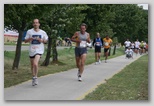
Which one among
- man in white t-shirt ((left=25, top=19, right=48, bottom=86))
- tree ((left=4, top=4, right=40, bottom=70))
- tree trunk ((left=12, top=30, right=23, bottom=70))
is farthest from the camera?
tree trunk ((left=12, top=30, right=23, bottom=70))

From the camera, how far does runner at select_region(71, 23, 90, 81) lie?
7965mm

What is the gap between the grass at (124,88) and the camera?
22.4 feet

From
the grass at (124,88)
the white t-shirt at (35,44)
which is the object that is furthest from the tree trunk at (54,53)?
the white t-shirt at (35,44)

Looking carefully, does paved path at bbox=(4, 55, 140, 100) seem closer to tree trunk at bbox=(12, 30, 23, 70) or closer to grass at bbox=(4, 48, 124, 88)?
grass at bbox=(4, 48, 124, 88)

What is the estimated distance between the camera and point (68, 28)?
383 inches

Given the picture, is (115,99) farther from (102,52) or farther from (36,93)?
(102,52)

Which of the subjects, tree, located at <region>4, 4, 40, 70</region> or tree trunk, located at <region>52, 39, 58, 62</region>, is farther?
tree trunk, located at <region>52, 39, 58, 62</region>

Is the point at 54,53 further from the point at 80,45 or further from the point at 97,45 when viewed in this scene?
the point at 80,45

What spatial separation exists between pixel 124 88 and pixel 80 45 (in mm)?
1301

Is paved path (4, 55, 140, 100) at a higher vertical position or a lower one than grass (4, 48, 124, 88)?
lower

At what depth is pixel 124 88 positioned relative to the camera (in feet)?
24.3

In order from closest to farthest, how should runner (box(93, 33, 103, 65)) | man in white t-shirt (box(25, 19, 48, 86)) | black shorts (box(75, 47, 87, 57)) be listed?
1. man in white t-shirt (box(25, 19, 48, 86))
2. black shorts (box(75, 47, 87, 57))
3. runner (box(93, 33, 103, 65))

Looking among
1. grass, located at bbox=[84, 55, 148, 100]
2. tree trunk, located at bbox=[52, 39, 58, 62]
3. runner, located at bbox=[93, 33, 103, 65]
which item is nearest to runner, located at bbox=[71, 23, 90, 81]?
grass, located at bbox=[84, 55, 148, 100]

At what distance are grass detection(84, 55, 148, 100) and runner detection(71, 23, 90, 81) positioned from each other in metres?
0.65
